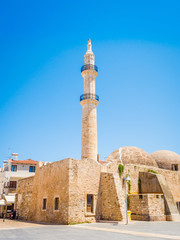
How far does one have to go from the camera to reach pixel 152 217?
15.7 m

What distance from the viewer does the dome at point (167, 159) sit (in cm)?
2786

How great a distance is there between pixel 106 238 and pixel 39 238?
246 cm

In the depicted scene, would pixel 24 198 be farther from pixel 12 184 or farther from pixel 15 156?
pixel 15 156

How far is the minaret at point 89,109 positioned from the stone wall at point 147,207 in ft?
17.7

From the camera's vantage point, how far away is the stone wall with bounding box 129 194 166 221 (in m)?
15.8

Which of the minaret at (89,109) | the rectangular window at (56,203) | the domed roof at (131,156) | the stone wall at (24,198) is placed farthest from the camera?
the domed roof at (131,156)

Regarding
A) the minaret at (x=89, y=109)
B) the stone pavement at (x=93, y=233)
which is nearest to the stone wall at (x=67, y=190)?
the stone pavement at (x=93, y=233)

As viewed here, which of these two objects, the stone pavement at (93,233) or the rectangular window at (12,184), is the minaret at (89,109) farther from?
the rectangular window at (12,184)

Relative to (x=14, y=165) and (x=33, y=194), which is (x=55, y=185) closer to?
A: (x=33, y=194)

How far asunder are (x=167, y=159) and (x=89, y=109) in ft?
43.9

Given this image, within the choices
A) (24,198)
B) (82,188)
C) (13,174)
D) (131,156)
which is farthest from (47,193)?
(13,174)

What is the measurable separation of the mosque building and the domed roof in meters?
1.95

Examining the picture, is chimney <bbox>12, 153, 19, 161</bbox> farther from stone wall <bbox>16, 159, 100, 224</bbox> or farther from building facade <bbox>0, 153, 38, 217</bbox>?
stone wall <bbox>16, 159, 100, 224</bbox>

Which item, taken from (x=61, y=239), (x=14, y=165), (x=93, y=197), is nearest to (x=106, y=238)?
(x=61, y=239)
